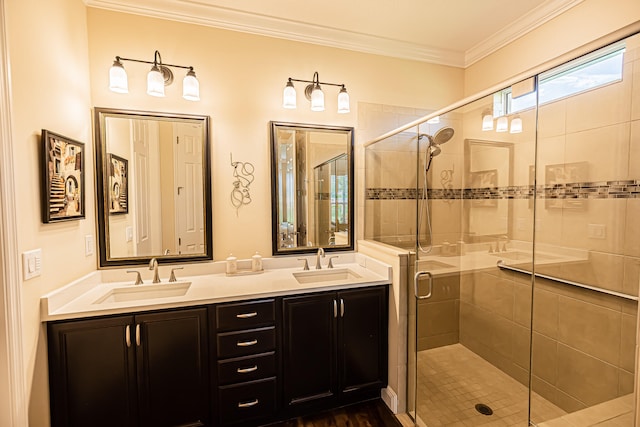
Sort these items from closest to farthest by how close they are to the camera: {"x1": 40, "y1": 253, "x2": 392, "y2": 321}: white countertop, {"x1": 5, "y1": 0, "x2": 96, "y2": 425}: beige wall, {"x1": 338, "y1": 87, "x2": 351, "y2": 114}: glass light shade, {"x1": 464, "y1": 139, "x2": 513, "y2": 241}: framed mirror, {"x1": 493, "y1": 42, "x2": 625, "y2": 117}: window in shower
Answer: {"x1": 5, "y1": 0, "x2": 96, "y2": 425}: beige wall < {"x1": 493, "y1": 42, "x2": 625, "y2": 117}: window in shower < {"x1": 40, "y1": 253, "x2": 392, "y2": 321}: white countertop < {"x1": 464, "y1": 139, "x2": 513, "y2": 241}: framed mirror < {"x1": 338, "y1": 87, "x2": 351, "y2": 114}: glass light shade

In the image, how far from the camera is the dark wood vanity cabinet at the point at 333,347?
6.20 feet

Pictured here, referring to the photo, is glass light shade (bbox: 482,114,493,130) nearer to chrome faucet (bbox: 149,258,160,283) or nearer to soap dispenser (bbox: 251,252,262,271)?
soap dispenser (bbox: 251,252,262,271)

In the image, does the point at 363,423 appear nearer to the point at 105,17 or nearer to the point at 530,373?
the point at 530,373

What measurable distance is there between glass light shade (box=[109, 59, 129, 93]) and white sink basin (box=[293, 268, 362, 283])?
5.71ft

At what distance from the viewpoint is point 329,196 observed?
8.14ft

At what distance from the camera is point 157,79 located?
1.93 meters

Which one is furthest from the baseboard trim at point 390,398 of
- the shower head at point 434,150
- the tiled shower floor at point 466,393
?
the shower head at point 434,150

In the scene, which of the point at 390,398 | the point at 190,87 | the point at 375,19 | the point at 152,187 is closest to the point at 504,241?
the point at 390,398

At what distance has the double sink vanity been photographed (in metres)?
1.54

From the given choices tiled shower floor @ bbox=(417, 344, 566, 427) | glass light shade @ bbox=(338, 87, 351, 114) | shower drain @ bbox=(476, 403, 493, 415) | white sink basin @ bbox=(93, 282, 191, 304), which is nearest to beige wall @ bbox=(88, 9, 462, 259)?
glass light shade @ bbox=(338, 87, 351, 114)

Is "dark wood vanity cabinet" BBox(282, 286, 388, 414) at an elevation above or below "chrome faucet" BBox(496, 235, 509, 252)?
below

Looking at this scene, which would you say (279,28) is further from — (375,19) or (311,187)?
(311,187)

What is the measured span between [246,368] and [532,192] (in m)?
2.24

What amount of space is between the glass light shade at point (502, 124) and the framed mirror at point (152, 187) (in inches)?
81.3
